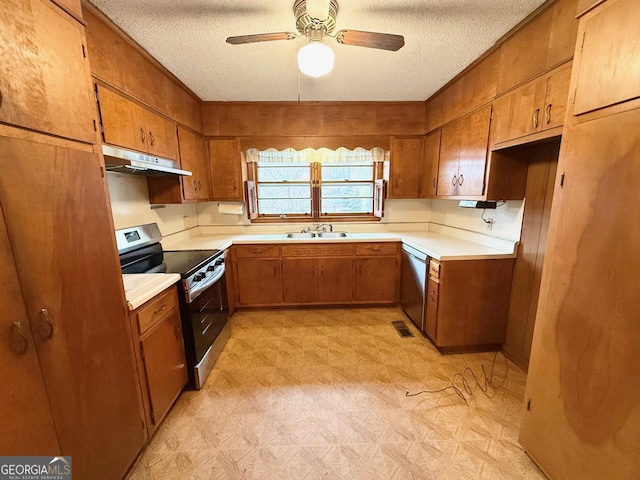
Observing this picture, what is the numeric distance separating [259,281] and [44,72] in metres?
2.46

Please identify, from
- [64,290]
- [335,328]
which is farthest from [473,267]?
[64,290]

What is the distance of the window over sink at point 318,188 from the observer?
3414 mm

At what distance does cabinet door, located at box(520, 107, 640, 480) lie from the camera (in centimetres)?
92

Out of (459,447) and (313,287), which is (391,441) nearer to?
(459,447)

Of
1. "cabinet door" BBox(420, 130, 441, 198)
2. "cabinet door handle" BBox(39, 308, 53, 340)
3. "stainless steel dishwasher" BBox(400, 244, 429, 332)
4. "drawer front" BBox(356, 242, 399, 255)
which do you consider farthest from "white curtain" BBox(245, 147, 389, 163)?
"cabinet door handle" BBox(39, 308, 53, 340)

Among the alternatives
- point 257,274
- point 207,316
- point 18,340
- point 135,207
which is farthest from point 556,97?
point 135,207

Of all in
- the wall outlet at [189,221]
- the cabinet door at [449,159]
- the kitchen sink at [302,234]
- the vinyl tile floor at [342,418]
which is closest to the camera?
the vinyl tile floor at [342,418]

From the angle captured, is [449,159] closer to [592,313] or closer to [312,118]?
[312,118]

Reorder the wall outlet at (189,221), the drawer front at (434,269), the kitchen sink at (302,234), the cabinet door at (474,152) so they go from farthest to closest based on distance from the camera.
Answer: the kitchen sink at (302,234)
the wall outlet at (189,221)
the drawer front at (434,269)
the cabinet door at (474,152)

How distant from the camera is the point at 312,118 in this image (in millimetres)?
3037

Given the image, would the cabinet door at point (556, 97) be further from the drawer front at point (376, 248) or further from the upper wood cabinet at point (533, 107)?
the drawer front at point (376, 248)

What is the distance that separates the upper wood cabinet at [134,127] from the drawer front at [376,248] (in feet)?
7.17

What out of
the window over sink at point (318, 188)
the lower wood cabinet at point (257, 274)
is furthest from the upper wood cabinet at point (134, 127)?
the lower wood cabinet at point (257, 274)

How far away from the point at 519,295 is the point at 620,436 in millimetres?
1356
